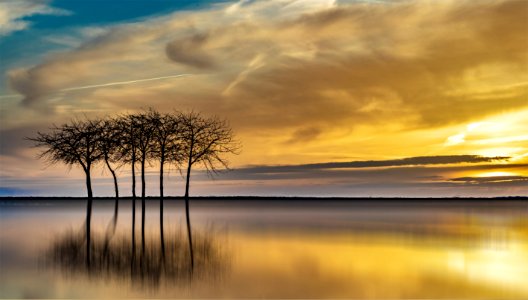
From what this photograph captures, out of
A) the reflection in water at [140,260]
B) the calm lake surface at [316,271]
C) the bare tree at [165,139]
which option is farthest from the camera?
the bare tree at [165,139]

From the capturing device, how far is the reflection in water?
63.0ft

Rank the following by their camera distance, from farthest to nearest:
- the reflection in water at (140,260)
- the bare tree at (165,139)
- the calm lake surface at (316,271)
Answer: the bare tree at (165,139), the reflection in water at (140,260), the calm lake surface at (316,271)

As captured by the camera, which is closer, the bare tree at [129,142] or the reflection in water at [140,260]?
the reflection in water at [140,260]

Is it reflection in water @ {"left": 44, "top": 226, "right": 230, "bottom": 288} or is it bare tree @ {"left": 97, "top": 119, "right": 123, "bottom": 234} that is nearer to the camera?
reflection in water @ {"left": 44, "top": 226, "right": 230, "bottom": 288}

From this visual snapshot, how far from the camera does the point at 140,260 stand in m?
22.8

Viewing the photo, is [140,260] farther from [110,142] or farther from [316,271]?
[110,142]

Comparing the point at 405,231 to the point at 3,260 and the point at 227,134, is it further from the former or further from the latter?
the point at 227,134

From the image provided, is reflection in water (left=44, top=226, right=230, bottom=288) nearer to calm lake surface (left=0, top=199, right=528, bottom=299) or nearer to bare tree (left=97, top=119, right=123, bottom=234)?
calm lake surface (left=0, top=199, right=528, bottom=299)

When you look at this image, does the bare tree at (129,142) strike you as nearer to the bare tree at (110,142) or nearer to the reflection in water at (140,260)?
the bare tree at (110,142)

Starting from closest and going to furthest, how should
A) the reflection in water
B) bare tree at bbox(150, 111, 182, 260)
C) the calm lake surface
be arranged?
1. the calm lake surface
2. the reflection in water
3. bare tree at bbox(150, 111, 182, 260)

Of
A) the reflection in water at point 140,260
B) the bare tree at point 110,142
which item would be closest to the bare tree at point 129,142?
the bare tree at point 110,142

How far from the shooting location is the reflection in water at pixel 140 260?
1919 cm

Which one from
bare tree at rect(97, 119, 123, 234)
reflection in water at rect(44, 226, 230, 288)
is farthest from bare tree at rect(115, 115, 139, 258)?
reflection in water at rect(44, 226, 230, 288)

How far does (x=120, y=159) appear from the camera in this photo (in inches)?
2766
